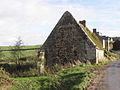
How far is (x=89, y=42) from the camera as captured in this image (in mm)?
33156

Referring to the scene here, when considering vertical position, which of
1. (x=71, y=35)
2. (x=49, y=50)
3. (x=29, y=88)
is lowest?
(x=29, y=88)

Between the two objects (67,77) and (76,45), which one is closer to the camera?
(67,77)

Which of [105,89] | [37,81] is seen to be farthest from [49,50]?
[105,89]

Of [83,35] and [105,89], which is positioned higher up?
[83,35]

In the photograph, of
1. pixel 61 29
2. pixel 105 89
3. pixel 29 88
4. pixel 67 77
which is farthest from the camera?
pixel 61 29

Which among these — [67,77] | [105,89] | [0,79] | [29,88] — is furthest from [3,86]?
[105,89]

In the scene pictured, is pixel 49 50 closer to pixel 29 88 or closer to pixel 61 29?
pixel 61 29

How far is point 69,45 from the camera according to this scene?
35.0 meters

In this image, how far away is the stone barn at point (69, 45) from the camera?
109 ft

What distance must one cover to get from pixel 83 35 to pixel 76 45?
175cm

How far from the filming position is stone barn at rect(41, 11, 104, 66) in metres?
33.3

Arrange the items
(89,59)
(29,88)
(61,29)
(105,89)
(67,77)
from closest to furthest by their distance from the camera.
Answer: (105,89) < (29,88) < (67,77) < (89,59) < (61,29)

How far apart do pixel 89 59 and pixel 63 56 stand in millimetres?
4011

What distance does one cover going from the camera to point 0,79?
2114 cm
